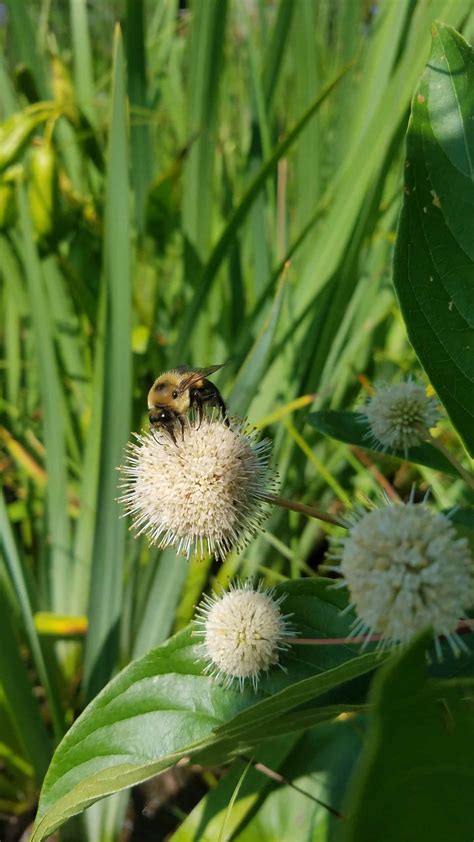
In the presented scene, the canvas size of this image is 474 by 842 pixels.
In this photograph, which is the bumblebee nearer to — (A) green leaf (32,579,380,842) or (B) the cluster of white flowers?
(B) the cluster of white flowers

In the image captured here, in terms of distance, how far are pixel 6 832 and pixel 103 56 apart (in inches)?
121

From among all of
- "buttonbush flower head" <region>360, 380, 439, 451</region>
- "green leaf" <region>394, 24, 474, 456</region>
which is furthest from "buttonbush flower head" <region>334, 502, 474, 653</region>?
"buttonbush flower head" <region>360, 380, 439, 451</region>

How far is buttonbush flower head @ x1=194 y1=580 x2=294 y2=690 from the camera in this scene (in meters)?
0.83

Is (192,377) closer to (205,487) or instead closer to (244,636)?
(205,487)

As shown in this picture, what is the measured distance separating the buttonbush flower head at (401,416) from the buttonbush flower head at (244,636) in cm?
28

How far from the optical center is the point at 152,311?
2010mm

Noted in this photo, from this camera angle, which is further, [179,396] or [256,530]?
[179,396]

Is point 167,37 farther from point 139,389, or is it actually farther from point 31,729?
point 31,729

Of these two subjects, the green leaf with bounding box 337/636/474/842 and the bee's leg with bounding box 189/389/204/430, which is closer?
the green leaf with bounding box 337/636/474/842

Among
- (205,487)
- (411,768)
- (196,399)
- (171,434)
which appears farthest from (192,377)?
(411,768)

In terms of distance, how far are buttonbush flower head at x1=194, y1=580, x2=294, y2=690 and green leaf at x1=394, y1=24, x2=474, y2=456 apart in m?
0.31

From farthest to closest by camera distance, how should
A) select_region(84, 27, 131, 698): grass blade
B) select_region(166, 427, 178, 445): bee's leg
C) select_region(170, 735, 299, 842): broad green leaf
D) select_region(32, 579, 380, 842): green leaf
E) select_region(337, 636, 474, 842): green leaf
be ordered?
select_region(84, 27, 131, 698): grass blade
select_region(170, 735, 299, 842): broad green leaf
select_region(166, 427, 178, 445): bee's leg
select_region(32, 579, 380, 842): green leaf
select_region(337, 636, 474, 842): green leaf

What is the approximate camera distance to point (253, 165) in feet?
6.23

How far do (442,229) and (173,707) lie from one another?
2.15 feet
